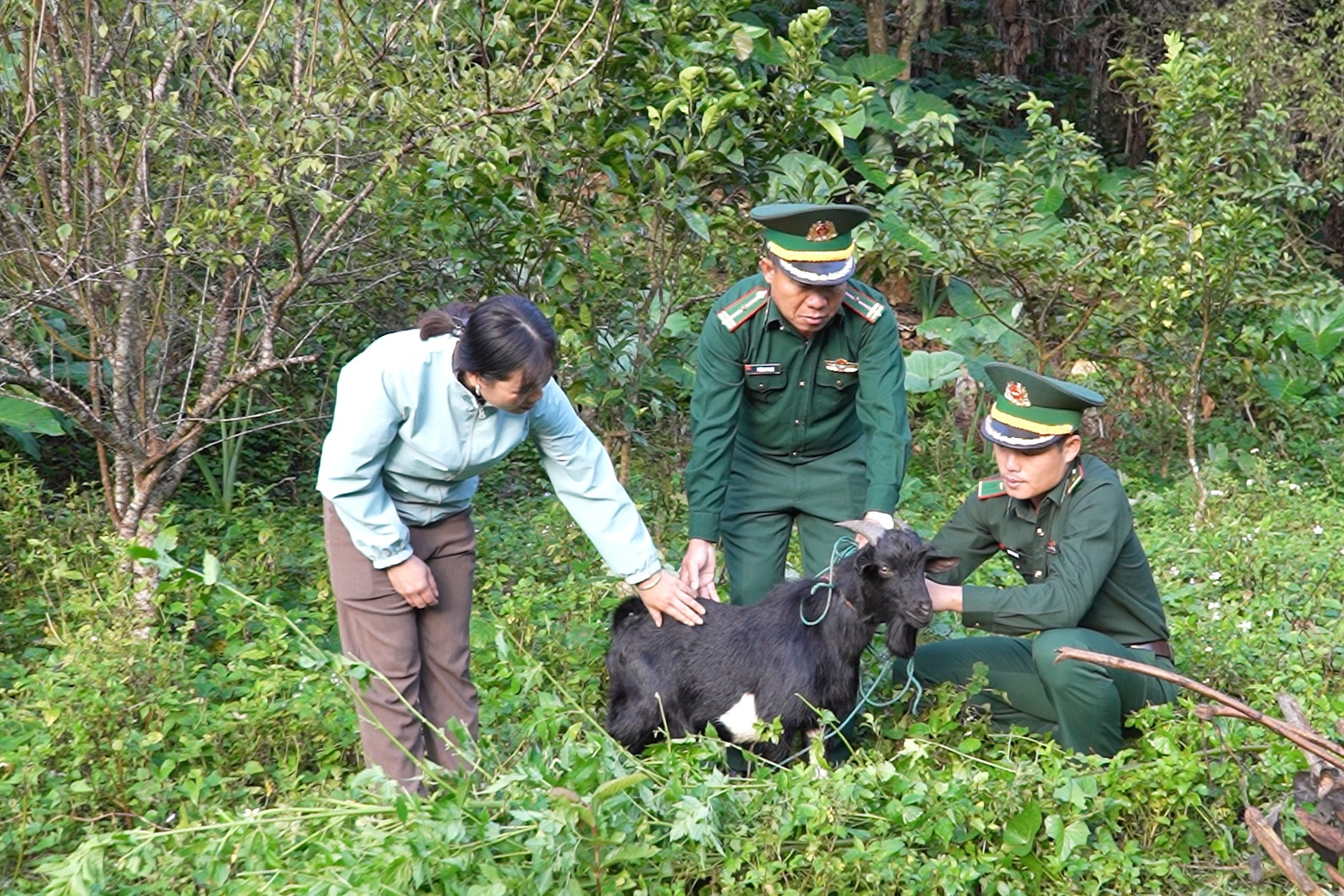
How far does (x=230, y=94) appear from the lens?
17.0ft

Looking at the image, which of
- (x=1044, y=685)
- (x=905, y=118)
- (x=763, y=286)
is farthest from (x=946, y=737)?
(x=905, y=118)

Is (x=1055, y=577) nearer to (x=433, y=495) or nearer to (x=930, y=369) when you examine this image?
(x=433, y=495)

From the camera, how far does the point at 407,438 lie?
4074mm

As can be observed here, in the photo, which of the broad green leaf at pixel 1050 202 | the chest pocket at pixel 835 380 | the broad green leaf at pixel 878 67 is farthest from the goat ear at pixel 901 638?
the broad green leaf at pixel 878 67

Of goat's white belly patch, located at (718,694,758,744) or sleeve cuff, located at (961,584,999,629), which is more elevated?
sleeve cuff, located at (961,584,999,629)

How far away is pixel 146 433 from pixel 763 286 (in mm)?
2773

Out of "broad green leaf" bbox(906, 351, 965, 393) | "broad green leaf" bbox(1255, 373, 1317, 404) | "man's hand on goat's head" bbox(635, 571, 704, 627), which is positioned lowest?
"broad green leaf" bbox(1255, 373, 1317, 404)

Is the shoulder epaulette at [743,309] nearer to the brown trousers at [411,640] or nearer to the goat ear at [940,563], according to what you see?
the goat ear at [940,563]

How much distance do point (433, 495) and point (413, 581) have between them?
294 mm

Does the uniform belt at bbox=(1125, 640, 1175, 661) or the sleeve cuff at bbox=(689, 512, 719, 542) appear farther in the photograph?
the sleeve cuff at bbox=(689, 512, 719, 542)

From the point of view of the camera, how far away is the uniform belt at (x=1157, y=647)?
4.84 metres

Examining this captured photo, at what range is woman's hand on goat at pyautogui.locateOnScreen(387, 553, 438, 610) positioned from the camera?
13.5 feet

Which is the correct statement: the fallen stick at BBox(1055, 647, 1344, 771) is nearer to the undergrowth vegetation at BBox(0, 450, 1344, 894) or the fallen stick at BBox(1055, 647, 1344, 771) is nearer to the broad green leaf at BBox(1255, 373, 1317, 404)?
the undergrowth vegetation at BBox(0, 450, 1344, 894)

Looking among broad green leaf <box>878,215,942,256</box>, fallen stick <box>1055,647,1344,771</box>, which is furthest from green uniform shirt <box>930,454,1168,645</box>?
broad green leaf <box>878,215,942,256</box>
